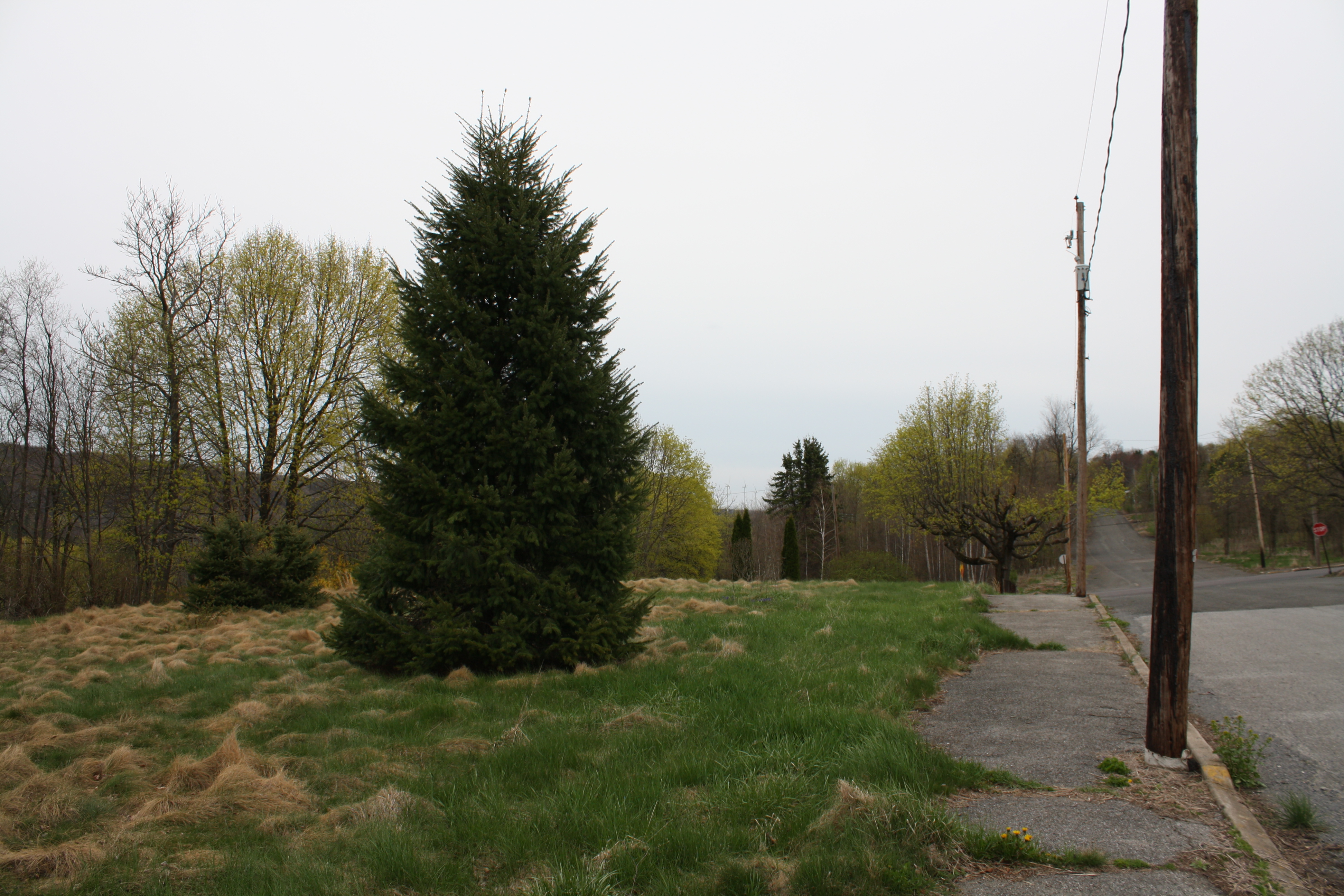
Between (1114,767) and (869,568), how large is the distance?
1303 inches

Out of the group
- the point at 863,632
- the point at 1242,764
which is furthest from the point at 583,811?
the point at 863,632

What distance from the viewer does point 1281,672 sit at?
27.0ft

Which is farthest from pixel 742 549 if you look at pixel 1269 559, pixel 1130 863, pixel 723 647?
pixel 1130 863

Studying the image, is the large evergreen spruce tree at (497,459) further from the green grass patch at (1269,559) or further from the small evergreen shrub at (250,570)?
the green grass patch at (1269,559)

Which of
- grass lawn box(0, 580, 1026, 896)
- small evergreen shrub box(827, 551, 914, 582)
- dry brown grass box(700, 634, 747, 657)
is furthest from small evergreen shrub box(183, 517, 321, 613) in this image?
small evergreen shrub box(827, 551, 914, 582)

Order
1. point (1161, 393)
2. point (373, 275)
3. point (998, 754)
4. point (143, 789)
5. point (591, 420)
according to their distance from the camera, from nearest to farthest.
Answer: point (143, 789), point (1161, 393), point (998, 754), point (591, 420), point (373, 275)

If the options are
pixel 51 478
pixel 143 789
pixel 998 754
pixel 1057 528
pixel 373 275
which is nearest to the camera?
pixel 143 789

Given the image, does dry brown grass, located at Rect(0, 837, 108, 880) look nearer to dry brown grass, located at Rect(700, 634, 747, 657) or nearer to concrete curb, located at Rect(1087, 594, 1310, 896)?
concrete curb, located at Rect(1087, 594, 1310, 896)

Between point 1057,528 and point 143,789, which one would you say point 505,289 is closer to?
point 143,789

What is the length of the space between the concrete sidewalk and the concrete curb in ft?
0.26

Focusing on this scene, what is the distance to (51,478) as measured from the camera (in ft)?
63.4

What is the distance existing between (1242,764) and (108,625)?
15796mm

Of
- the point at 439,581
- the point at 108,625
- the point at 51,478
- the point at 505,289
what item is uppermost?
the point at 505,289

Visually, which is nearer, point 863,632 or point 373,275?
point 863,632
